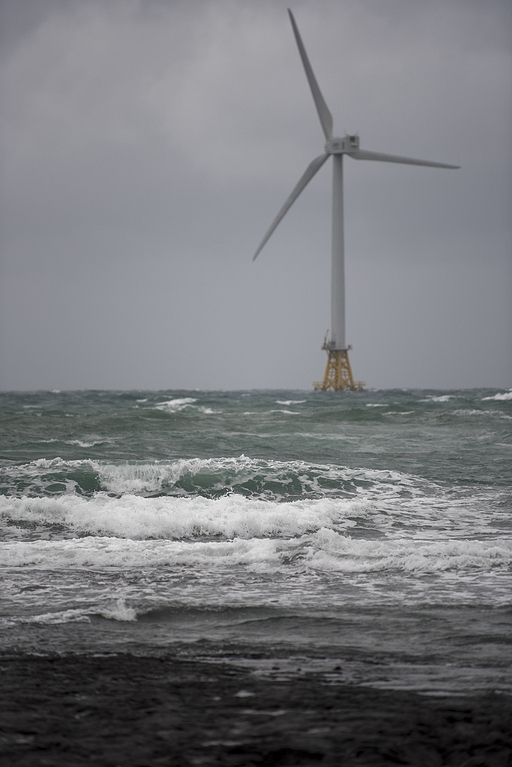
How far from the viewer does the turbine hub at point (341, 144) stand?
73312 millimetres

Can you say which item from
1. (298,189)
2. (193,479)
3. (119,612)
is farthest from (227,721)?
(298,189)

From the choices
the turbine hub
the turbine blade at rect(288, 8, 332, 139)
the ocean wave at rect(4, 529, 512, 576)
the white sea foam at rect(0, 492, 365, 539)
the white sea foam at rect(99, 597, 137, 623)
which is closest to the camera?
the white sea foam at rect(99, 597, 137, 623)

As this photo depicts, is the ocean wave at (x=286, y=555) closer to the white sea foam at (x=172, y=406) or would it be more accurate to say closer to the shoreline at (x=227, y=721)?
the shoreline at (x=227, y=721)

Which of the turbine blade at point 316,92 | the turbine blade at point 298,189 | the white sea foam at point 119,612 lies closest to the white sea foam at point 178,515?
the white sea foam at point 119,612

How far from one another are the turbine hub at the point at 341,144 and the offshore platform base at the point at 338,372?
2377 cm

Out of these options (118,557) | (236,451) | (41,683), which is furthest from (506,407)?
(41,683)

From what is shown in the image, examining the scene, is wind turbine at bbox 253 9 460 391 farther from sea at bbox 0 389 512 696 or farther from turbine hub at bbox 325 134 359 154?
sea at bbox 0 389 512 696

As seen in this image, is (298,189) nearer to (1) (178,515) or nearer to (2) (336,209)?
(2) (336,209)

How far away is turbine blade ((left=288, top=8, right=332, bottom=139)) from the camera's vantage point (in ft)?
199

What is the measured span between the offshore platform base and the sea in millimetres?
63063

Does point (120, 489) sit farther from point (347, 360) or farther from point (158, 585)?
point (347, 360)

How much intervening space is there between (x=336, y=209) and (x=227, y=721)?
75.8 meters

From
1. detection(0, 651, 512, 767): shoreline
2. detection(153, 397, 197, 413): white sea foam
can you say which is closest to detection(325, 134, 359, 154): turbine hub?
detection(153, 397, 197, 413): white sea foam

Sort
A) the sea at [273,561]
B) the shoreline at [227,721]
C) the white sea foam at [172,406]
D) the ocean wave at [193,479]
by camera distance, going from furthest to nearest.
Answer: the white sea foam at [172,406], the ocean wave at [193,479], the sea at [273,561], the shoreline at [227,721]
